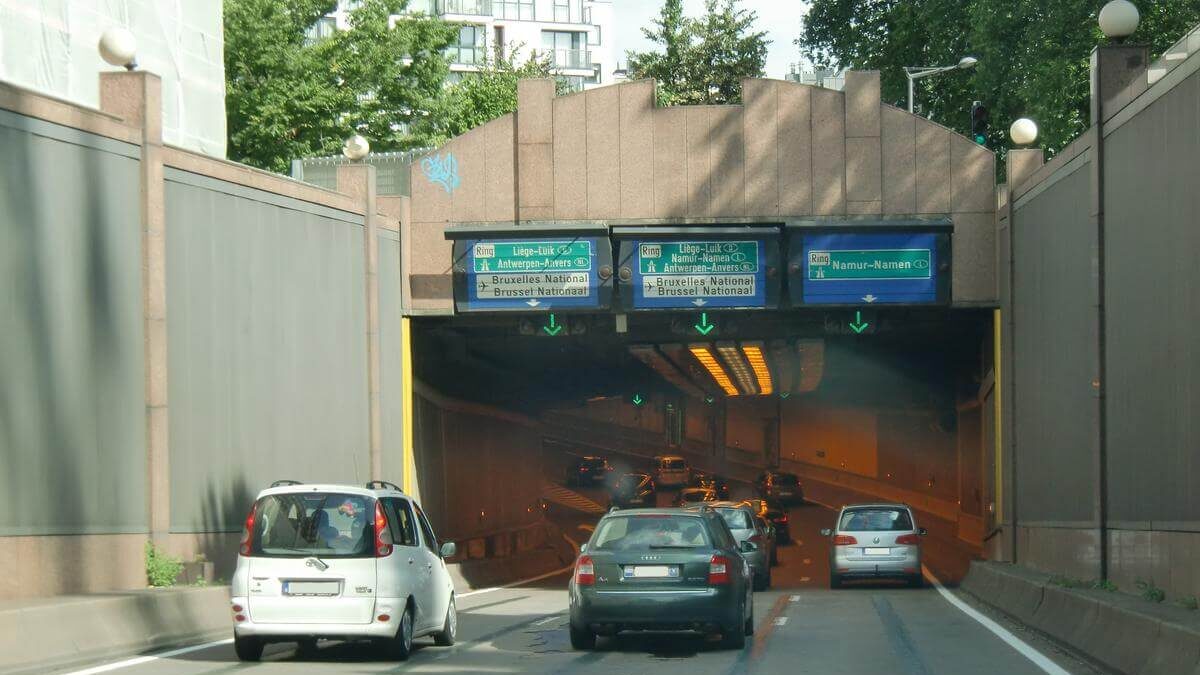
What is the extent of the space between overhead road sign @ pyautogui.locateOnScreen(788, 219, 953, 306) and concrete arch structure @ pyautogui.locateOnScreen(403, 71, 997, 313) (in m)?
0.36

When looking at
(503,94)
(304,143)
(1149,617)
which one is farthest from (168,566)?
(503,94)

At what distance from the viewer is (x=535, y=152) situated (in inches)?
1148

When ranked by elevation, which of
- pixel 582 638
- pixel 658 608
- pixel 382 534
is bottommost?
pixel 582 638

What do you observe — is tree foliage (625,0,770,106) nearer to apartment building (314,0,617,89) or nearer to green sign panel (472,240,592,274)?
apartment building (314,0,617,89)

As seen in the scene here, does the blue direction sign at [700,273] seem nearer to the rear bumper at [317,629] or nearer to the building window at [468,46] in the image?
the rear bumper at [317,629]

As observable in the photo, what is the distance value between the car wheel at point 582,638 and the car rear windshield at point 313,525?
2737 millimetres

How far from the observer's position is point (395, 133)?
4988 centimetres

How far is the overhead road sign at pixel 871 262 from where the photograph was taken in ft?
94.3

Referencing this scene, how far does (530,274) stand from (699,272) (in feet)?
10.4

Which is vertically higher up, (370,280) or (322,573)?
(370,280)

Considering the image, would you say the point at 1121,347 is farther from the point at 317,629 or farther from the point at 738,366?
the point at 738,366

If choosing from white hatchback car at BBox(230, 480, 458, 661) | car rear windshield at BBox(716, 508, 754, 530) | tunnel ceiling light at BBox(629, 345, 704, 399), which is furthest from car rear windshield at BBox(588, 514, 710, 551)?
tunnel ceiling light at BBox(629, 345, 704, 399)

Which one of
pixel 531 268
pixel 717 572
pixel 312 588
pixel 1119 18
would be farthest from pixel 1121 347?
pixel 531 268

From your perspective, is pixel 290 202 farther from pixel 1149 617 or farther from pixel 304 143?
pixel 304 143
